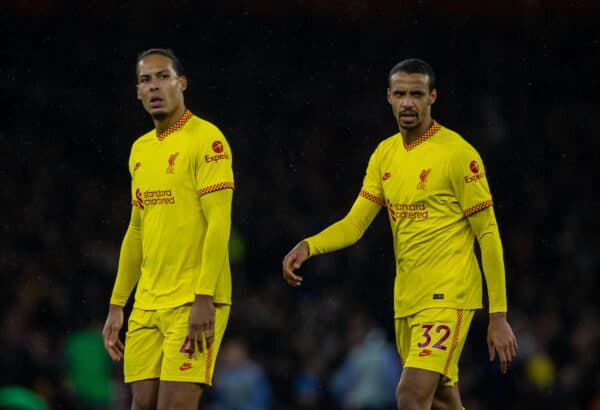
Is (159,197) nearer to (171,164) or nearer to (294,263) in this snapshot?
(171,164)

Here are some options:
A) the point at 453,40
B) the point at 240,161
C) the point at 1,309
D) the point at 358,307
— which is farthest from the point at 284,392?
the point at 453,40

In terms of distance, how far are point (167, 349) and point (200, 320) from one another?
0.27m

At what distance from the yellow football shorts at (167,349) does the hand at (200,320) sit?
0.14ft

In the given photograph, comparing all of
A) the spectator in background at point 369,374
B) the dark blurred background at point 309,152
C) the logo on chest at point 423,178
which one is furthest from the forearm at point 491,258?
the dark blurred background at point 309,152

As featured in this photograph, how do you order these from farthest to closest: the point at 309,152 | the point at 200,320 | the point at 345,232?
the point at 309,152 < the point at 345,232 < the point at 200,320

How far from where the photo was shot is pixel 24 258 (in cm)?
1338

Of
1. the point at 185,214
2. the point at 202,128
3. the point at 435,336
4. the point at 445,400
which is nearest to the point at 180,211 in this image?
the point at 185,214

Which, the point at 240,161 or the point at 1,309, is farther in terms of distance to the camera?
the point at 240,161

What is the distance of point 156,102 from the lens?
700 centimetres

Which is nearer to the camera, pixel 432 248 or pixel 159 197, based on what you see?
pixel 159 197

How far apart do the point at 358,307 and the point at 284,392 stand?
1280 millimetres

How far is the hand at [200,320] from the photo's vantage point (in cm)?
653

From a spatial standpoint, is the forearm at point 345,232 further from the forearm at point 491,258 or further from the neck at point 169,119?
the neck at point 169,119

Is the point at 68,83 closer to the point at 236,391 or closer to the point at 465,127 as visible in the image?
the point at 465,127
